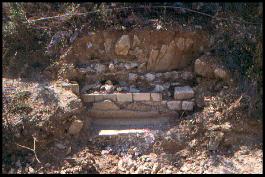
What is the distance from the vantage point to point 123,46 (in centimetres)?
648

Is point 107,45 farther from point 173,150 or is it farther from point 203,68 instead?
point 173,150

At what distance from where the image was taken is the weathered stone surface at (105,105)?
6.23 metres

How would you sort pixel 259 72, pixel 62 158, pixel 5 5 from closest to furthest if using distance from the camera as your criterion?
pixel 62 158, pixel 259 72, pixel 5 5

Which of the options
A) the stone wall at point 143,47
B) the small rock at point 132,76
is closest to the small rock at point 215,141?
the stone wall at point 143,47

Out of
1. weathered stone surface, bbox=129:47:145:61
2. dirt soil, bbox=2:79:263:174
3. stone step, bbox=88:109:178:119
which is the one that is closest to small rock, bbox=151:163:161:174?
dirt soil, bbox=2:79:263:174

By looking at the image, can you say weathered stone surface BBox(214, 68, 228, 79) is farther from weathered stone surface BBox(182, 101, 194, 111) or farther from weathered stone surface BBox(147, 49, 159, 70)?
weathered stone surface BBox(147, 49, 159, 70)

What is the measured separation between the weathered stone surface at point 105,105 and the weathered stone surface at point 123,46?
2.83ft

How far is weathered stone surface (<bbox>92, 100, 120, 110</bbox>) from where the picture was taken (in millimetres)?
6234

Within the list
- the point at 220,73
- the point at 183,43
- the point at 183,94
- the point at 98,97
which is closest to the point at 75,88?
the point at 98,97

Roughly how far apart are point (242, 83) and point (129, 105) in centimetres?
174

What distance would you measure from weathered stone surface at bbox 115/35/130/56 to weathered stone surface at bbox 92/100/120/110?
0.86m

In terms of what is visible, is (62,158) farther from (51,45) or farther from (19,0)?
(19,0)

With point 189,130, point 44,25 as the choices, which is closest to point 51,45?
point 44,25

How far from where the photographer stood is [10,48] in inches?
258
